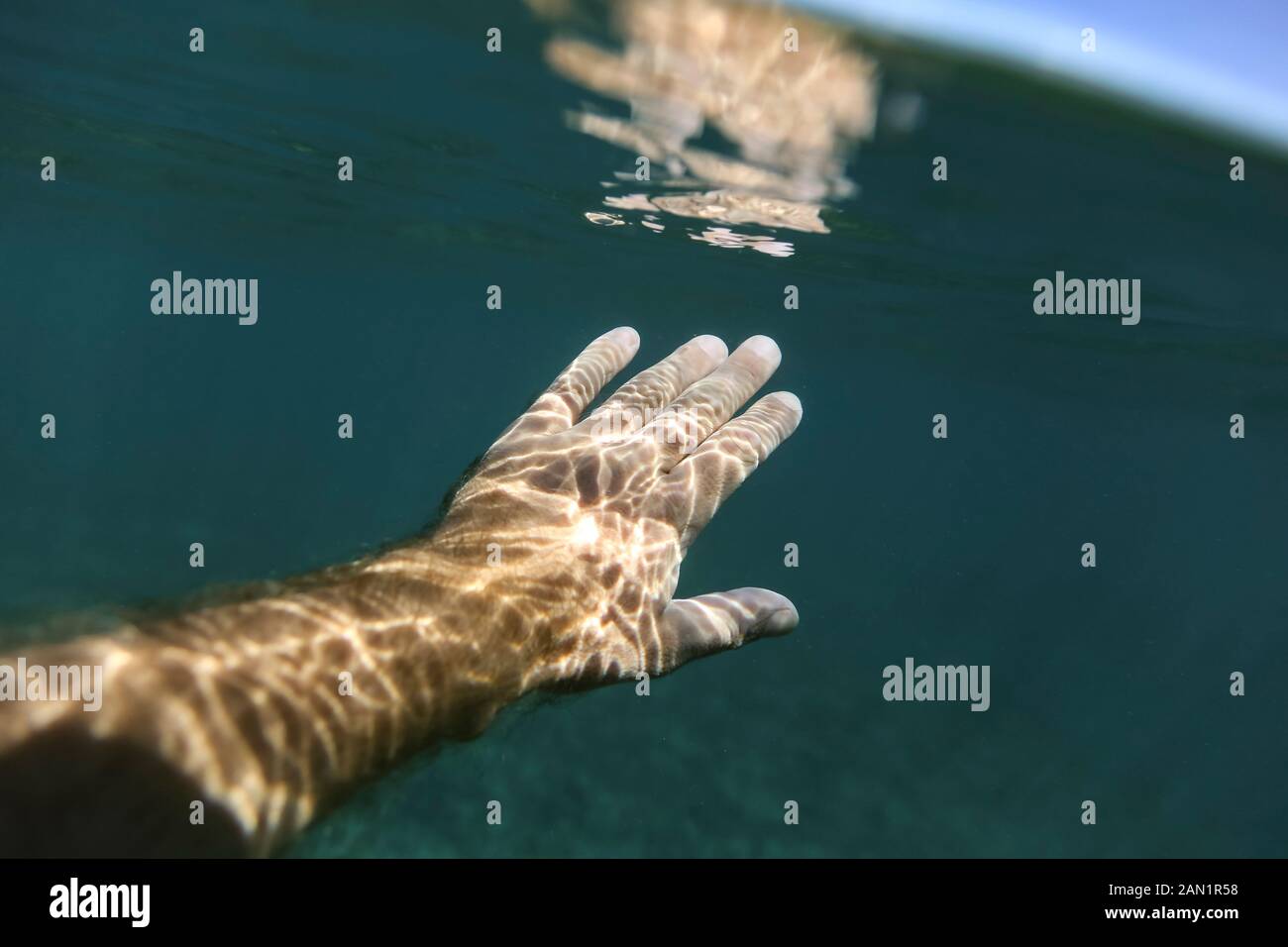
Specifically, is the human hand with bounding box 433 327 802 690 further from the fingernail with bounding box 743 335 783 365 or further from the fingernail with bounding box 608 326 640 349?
the fingernail with bounding box 743 335 783 365

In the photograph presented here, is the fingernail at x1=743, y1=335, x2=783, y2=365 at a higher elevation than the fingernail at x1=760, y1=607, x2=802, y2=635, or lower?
higher

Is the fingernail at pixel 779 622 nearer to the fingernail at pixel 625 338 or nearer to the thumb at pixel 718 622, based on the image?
the thumb at pixel 718 622

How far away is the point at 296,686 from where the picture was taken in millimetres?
2293

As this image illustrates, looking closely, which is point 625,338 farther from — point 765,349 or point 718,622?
point 718,622

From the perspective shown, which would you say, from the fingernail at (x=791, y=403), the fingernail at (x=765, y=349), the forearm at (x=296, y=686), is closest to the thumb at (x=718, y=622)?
the forearm at (x=296, y=686)

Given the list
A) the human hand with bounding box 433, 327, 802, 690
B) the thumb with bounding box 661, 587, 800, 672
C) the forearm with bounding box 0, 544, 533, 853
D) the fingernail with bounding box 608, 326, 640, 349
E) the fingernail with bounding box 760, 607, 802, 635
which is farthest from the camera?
the fingernail with bounding box 608, 326, 640, 349

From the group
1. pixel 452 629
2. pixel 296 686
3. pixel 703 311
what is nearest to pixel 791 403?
pixel 452 629

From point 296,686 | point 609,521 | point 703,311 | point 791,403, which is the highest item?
point 703,311

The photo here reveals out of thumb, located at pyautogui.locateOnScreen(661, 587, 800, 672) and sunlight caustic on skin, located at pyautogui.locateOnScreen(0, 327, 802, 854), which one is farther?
thumb, located at pyautogui.locateOnScreen(661, 587, 800, 672)

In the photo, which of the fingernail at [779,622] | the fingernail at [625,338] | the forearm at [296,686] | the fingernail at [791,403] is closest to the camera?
the forearm at [296,686]

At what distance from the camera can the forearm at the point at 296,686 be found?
195cm

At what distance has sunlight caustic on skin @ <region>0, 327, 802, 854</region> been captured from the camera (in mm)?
1991

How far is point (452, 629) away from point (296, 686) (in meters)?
0.52

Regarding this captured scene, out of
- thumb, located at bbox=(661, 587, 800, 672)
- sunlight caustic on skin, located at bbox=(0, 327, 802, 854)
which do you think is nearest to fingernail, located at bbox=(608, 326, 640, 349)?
sunlight caustic on skin, located at bbox=(0, 327, 802, 854)
